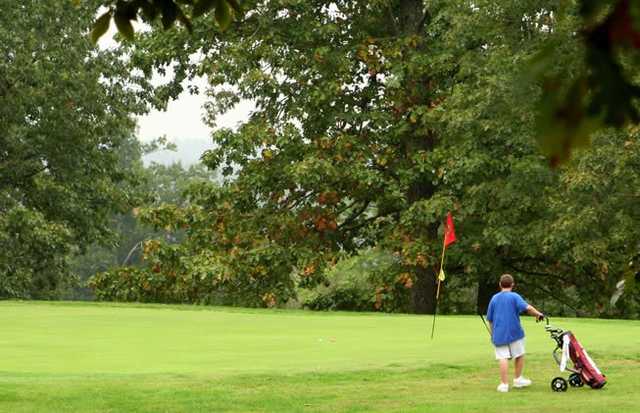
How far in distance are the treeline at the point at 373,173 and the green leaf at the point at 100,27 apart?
26.2 metres

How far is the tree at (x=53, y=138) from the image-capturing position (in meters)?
40.1

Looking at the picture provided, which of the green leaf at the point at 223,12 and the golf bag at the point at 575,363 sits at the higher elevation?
the green leaf at the point at 223,12

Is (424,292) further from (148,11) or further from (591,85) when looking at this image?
(591,85)

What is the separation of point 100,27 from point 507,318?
11.7 metres

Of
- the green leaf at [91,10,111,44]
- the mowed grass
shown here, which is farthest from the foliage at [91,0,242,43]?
the mowed grass

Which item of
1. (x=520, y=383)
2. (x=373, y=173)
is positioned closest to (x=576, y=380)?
(x=520, y=383)

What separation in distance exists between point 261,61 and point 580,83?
109 ft

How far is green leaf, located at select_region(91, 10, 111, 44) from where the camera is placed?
3859 millimetres

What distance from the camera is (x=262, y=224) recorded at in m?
35.9

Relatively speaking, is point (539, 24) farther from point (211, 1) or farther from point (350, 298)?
point (211, 1)

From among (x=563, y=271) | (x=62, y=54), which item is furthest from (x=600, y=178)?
(x=62, y=54)

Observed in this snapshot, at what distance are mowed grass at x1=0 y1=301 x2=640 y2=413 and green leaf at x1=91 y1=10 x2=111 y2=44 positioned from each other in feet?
29.7

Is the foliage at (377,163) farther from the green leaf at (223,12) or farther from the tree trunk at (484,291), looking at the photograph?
the green leaf at (223,12)

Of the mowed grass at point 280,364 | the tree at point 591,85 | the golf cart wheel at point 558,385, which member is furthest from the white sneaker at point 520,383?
the tree at point 591,85
